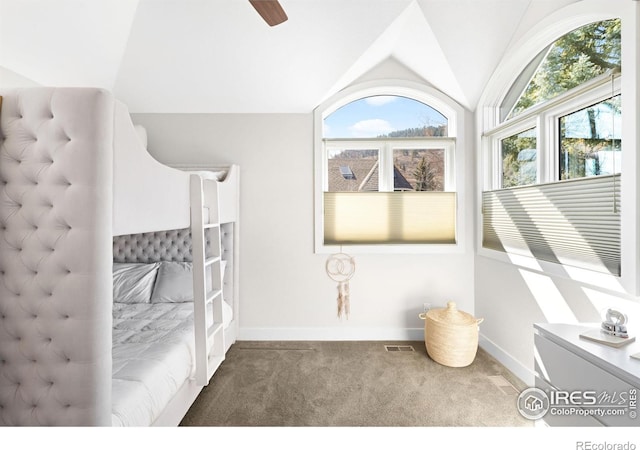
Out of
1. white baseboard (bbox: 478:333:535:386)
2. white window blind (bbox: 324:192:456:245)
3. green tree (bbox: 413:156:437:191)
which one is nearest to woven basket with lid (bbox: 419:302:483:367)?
white baseboard (bbox: 478:333:535:386)

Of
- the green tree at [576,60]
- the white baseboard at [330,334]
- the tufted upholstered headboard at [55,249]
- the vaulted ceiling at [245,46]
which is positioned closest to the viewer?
the tufted upholstered headboard at [55,249]

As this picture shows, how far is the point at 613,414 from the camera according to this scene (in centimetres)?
104

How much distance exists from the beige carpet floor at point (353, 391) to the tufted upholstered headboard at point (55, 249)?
3.13 feet

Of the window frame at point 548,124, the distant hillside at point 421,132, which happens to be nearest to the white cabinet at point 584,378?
the window frame at point 548,124

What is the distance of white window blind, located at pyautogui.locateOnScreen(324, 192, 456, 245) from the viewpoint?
9.73 ft

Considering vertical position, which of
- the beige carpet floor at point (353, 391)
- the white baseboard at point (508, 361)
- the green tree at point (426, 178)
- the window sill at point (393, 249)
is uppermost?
the green tree at point (426, 178)

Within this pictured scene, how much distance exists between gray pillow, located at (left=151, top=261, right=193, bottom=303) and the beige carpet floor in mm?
710

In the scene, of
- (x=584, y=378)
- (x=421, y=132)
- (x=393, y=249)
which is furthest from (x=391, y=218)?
(x=584, y=378)

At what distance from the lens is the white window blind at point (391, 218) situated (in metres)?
2.96

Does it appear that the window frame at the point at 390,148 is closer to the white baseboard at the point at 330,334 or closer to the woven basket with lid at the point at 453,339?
the woven basket with lid at the point at 453,339

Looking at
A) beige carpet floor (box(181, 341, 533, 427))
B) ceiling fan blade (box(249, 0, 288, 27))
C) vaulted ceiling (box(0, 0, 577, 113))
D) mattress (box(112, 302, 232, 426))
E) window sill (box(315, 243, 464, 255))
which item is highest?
vaulted ceiling (box(0, 0, 577, 113))

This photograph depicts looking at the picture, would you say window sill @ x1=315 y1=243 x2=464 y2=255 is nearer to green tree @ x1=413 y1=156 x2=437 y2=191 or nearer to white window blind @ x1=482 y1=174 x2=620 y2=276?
white window blind @ x1=482 y1=174 x2=620 y2=276

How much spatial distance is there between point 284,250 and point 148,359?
5.42 feet
